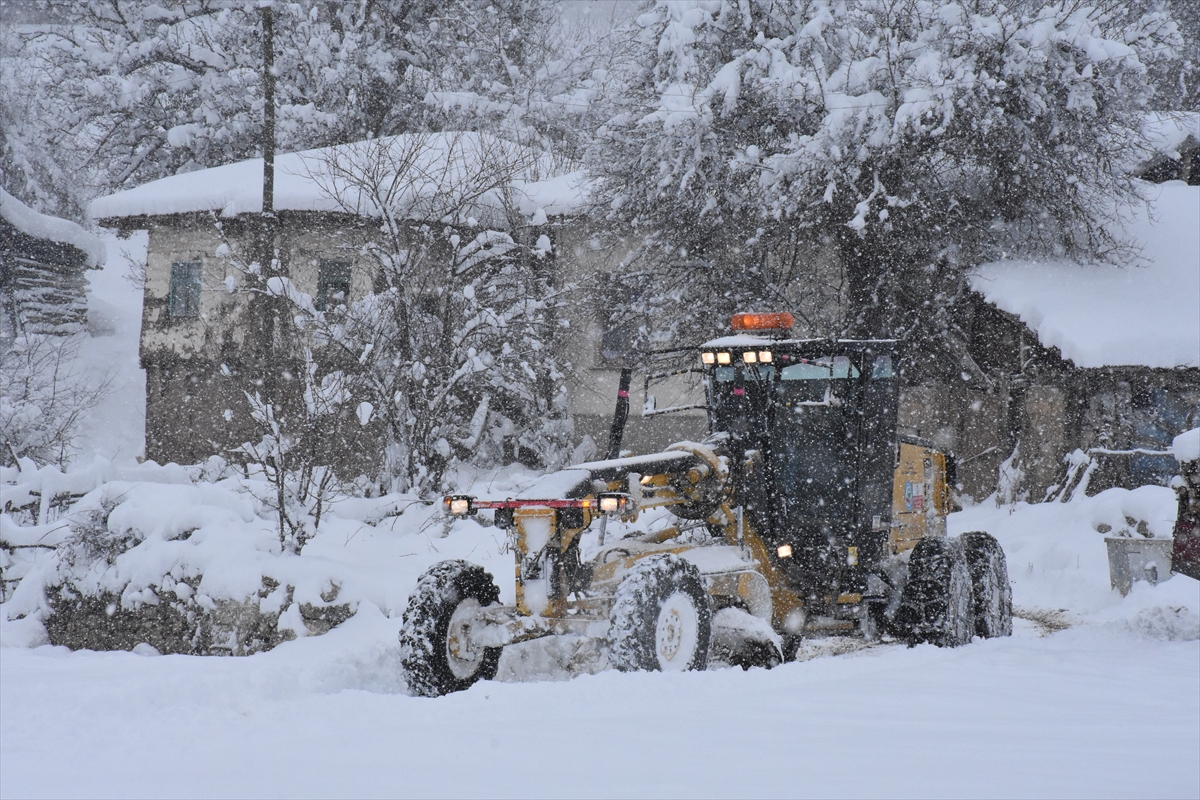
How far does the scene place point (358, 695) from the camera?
569 cm

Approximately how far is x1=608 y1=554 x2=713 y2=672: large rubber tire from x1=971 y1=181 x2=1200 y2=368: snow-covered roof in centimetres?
1062

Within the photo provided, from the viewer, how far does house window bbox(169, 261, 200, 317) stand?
22.4 metres

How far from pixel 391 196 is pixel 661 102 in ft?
17.6

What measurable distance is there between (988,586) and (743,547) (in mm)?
2599

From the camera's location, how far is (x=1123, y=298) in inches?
642

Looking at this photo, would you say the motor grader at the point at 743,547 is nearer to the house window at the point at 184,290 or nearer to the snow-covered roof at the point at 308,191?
the snow-covered roof at the point at 308,191

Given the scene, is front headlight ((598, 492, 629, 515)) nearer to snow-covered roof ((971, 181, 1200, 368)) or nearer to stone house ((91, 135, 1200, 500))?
stone house ((91, 135, 1200, 500))

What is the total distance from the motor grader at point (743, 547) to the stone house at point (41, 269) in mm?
23786

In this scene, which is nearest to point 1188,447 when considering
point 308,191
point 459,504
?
point 459,504

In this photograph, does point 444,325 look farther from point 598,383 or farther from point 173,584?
point 173,584

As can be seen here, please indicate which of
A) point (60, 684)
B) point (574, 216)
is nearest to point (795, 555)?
point (60, 684)

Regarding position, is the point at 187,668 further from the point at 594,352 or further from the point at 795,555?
the point at 594,352

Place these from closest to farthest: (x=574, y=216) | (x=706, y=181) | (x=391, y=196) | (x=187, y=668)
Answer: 1. (x=187, y=668)
2. (x=391, y=196)
3. (x=706, y=181)
4. (x=574, y=216)

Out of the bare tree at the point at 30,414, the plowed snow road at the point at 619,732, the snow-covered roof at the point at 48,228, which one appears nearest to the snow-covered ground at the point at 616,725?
the plowed snow road at the point at 619,732
